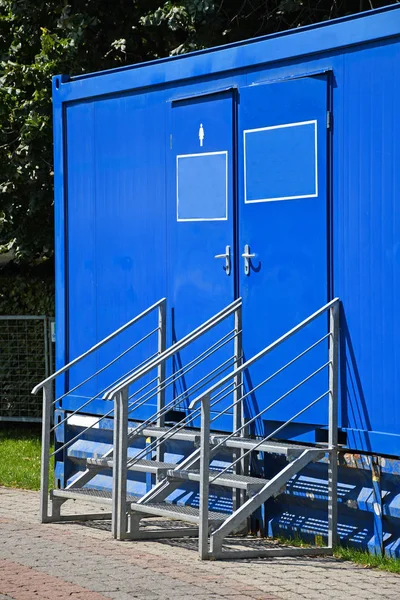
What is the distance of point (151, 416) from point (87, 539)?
122cm

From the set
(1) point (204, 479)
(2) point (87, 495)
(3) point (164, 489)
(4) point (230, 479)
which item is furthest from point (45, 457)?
(1) point (204, 479)

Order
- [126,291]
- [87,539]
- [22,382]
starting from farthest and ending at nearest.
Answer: [22,382] → [126,291] → [87,539]

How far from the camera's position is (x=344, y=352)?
793 centimetres

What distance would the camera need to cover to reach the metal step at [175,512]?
7.75m

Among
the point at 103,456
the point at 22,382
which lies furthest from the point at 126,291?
the point at 22,382

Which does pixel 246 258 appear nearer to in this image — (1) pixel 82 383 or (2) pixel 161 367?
(2) pixel 161 367

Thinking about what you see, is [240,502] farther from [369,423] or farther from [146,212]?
[146,212]

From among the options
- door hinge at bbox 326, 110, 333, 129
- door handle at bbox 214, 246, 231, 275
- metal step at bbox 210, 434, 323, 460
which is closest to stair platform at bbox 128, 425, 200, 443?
metal step at bbox 210, 434, 323, 460

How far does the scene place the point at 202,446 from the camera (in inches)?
297

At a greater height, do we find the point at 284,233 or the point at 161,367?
the point at 284,233

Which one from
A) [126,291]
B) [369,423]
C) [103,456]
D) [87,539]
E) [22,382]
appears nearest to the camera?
A: [369,423]

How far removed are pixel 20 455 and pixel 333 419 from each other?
240 inches

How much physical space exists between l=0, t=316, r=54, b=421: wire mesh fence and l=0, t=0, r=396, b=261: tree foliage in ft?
3.51

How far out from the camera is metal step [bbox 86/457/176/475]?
8.20 metres
